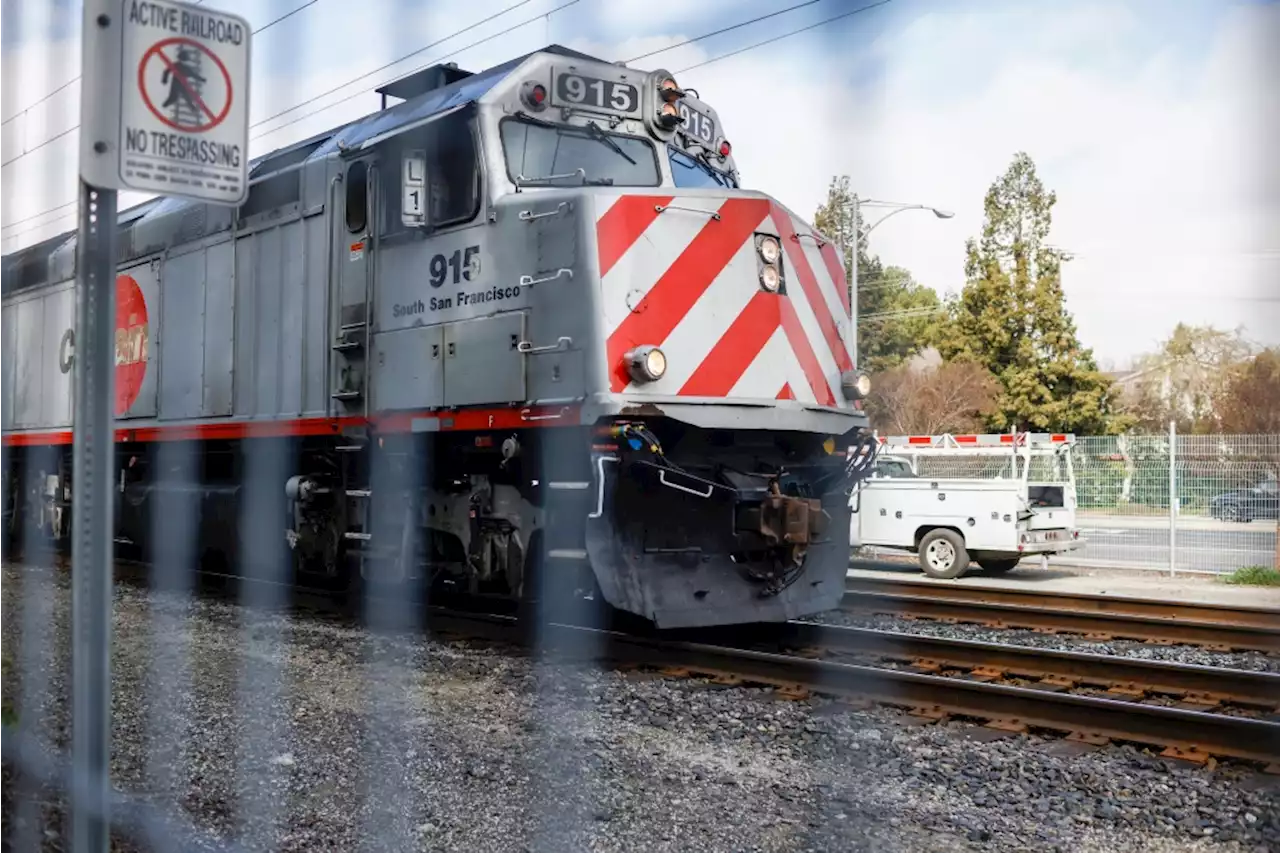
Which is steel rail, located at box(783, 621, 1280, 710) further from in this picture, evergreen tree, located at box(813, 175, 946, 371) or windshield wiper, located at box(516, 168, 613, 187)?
evergreen tree, located at box(813, 175, 946, 371)

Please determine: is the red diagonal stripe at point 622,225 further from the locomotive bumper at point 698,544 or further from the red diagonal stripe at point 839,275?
the red diagonal stripe at point 839,275

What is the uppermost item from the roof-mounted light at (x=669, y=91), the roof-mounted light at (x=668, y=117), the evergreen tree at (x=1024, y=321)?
the roof-mounted light at (x=669, y=91)

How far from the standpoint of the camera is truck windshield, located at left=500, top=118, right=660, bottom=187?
21.5 ft

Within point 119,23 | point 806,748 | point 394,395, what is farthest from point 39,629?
point 119,23

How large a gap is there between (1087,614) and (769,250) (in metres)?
4.04

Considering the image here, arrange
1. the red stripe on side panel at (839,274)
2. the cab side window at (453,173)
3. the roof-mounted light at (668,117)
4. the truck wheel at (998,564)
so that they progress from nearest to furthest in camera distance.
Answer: the red stripe on side panel at (839,274), the cab side window at (453,173), the roof-mounted light at (668,117), the truck wheel at (998,564)

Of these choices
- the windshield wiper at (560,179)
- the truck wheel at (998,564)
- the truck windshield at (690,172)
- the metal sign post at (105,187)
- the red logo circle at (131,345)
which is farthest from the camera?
the truck wheel at (998,564)

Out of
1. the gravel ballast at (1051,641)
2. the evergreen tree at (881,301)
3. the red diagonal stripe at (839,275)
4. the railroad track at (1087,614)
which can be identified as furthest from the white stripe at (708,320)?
the evergreen tree at (881,301)

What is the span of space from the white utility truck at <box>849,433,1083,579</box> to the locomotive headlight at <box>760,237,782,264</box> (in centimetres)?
550

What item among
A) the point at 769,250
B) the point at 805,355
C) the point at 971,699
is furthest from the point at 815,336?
the point at 971,699

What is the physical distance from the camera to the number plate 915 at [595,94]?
668 centimetres

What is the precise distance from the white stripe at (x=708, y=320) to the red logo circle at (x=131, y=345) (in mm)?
5613

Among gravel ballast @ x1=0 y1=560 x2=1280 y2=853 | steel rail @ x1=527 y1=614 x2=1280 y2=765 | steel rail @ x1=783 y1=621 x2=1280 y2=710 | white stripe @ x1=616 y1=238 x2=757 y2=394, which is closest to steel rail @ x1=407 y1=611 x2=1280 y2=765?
steel rail @ x1=527 y1=614 x2=1280 y2=765

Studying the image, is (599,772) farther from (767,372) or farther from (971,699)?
(767,372)
